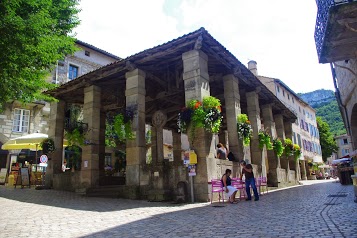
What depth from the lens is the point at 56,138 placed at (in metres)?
14.9

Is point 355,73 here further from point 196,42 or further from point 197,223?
point 197,223

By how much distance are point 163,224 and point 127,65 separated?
7.82 metres

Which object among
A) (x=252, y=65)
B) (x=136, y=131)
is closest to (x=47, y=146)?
(x=136, y=131)

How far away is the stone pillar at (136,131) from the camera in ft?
35.8

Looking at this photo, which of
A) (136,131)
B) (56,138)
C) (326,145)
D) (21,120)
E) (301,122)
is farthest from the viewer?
(326,145)

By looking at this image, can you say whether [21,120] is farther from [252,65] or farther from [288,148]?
[252,65]

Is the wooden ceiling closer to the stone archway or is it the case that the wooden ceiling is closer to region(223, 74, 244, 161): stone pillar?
region(223, 74, 244, 161): stone pillar

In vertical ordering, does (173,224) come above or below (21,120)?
below

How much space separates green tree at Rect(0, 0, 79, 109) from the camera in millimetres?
7082

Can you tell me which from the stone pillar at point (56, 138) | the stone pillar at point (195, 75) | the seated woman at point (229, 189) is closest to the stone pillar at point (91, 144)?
the stone pillar at point (56, 138)

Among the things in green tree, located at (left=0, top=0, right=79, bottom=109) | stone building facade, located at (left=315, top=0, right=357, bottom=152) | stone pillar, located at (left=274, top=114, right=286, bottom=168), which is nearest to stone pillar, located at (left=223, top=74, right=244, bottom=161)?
stone building facade, located at (left=315, top=0, right=357, bottom=152)

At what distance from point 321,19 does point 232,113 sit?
5.13m

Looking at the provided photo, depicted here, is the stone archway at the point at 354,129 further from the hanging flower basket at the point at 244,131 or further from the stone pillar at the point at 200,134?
the stone pillar at the point at 200,134

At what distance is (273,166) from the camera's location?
16609mm
